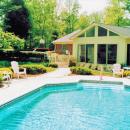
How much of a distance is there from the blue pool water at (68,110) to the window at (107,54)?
8637 mm

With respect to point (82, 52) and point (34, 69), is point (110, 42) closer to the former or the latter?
point (82, 52)

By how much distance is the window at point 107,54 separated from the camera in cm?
2569

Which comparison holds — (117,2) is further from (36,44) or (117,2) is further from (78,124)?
(78,124)

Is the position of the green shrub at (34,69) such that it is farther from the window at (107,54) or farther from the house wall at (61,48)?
the house wall at (61,48)

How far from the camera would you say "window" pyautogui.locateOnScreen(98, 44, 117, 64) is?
25.7m

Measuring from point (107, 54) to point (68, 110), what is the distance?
14750mm

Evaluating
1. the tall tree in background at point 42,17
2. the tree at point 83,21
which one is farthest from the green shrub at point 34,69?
the tree at point 83,21

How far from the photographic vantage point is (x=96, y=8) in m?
61.2

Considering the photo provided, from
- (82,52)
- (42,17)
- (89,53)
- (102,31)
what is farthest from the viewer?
(42,17)

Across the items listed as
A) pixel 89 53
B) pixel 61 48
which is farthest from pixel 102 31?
pixel 61 48

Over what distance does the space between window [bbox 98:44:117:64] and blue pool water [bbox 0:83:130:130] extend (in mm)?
8637

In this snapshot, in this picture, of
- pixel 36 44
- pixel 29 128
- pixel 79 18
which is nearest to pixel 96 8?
pixel 79 18

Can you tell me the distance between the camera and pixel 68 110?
1198 cm

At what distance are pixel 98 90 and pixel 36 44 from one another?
120ft
